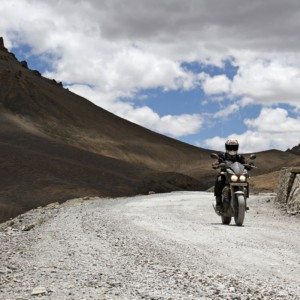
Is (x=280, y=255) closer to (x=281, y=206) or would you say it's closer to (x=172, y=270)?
(x=172, y=270)

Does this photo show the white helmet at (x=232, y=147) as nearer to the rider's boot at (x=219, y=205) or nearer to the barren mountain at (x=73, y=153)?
the rider's boot at (x=219, y=205)

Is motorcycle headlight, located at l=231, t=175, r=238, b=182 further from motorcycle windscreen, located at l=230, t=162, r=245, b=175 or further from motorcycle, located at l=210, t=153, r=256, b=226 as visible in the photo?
motorcycle windscreen, located at l=230, t=162, r=245, b=175

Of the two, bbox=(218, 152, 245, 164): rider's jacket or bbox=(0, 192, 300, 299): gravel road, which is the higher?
bbox=(218, 152, 245, 164): rider's jacket

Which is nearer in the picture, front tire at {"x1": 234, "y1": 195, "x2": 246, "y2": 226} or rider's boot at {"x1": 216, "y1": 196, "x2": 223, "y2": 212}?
front tire at {"x1": 234, "y1": 195, "x2": 246, "y2": 226}

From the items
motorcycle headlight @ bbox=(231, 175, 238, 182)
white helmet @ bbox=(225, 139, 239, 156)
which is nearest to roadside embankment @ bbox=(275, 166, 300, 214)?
white helmet @ bbox=(225, 139, 239, 156)

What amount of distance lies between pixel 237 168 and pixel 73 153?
73647 mm

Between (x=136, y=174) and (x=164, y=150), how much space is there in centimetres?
4680

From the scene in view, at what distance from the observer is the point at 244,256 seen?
29.9 ft

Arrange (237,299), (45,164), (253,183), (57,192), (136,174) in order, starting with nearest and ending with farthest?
(237,299) < (253,183) < (57,192) < (45,164) < (136,174)

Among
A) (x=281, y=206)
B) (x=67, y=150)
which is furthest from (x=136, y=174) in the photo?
(x=281, y=206)

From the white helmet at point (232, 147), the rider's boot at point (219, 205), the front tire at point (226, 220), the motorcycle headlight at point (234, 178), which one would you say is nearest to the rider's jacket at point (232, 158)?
the white helmet at point (232, 147)

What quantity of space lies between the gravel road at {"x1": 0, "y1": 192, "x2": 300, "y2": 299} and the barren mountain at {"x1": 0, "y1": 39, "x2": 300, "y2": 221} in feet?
107

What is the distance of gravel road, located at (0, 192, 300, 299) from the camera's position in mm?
6367

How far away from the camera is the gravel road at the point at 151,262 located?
637 centimetres
